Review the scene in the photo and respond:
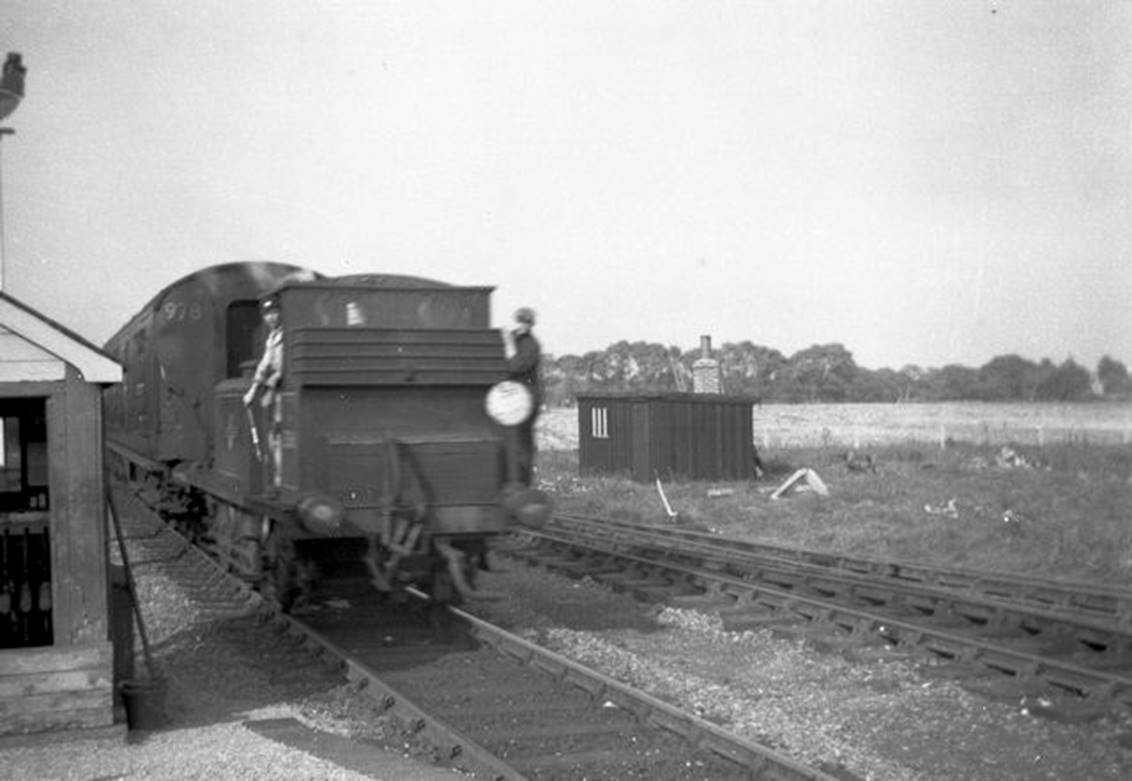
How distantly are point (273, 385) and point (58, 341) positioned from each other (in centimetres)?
249

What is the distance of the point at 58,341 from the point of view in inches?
286

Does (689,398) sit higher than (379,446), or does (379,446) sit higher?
(689,398)

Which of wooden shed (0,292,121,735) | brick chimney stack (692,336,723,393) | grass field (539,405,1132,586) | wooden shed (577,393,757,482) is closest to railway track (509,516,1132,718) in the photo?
grass field (539,405,1132,586)

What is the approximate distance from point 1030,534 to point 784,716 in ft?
32.4

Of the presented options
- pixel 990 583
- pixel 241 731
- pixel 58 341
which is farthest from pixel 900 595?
pixel 58 341

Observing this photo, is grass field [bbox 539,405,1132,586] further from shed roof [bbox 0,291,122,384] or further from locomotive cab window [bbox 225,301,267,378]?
shed roof [bbox 0,291,122,384]

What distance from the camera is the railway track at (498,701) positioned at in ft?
21.4

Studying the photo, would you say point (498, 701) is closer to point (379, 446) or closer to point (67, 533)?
point (379, 446)

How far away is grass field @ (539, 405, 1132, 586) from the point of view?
50.2 feet

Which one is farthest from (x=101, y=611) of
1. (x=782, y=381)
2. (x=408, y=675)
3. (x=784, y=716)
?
(x=782, y=381)

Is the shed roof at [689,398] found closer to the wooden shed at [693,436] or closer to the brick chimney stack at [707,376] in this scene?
the wooden shed at [693,436]

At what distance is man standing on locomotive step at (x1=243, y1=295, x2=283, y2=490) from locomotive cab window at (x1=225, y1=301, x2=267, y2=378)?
2666 millimetres

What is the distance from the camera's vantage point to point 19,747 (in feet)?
22.9

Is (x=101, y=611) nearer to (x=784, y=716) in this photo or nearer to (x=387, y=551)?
(x=387, y=551)
